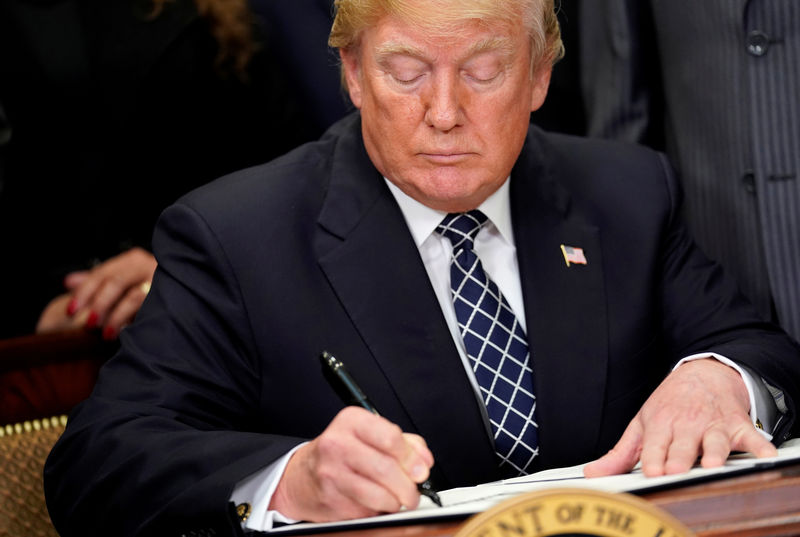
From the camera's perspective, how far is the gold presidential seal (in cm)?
113

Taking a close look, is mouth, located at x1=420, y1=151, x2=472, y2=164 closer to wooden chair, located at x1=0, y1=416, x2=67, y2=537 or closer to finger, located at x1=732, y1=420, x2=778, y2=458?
finger, located at x1=732, y1=420, x2=778, y2=458

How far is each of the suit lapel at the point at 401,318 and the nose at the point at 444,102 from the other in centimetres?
27

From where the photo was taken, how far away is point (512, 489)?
1.49 metres

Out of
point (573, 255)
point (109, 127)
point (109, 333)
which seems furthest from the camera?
point (109, 127)

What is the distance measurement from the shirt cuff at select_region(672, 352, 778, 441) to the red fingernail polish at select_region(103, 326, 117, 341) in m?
1.33

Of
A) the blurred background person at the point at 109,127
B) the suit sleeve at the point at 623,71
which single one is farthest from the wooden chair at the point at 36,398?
the suit sleeve at the point at 623,71

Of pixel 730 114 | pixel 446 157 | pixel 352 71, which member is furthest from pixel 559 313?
pixel 730 114

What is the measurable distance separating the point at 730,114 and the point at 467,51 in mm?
1064

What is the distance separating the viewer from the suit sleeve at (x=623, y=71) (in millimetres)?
2951

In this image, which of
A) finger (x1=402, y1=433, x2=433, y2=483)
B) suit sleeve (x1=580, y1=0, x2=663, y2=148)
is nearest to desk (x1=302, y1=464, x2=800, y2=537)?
finger (x1=402, y1=433, x2=433, y2=483)

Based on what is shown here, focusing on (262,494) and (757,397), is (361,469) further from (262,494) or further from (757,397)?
(757,397)

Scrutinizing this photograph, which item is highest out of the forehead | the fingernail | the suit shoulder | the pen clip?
the forehead

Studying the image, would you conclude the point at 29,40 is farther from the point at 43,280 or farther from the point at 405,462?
the point at 405,462

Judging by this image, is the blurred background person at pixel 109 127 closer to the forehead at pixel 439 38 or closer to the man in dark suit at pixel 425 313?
the man in dark suit at pixel 425 313
